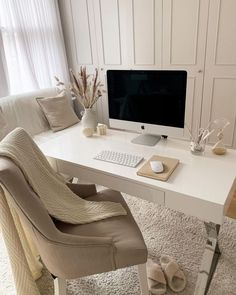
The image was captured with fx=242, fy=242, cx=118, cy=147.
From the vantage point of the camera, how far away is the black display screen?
1.44 m

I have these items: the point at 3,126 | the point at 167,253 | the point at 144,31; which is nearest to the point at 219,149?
the point at 167,253

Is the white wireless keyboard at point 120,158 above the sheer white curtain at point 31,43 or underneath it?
underneath

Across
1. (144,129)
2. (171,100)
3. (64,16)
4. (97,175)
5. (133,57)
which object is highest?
(64,16)

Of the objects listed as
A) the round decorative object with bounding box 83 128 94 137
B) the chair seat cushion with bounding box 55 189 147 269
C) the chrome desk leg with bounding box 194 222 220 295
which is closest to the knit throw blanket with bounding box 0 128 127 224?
the chair seat cushion with bounding box 55 189 147 269

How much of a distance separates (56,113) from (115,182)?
1436mm

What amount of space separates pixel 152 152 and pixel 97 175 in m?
0.38

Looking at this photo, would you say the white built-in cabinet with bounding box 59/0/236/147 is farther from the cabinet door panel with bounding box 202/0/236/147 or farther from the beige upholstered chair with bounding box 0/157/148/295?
the beige upholstered chair with bounding box 0/157/148/295

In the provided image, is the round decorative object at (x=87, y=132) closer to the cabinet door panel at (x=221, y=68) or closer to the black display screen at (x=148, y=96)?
the black display screen at (x=148, y=96)

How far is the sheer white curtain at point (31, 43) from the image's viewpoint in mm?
2646

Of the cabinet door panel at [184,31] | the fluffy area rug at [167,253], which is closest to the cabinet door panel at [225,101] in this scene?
the cabinet door panel at [184,31]

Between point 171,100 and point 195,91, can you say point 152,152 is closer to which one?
point 171,100

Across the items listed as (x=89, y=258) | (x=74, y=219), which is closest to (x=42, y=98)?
(x=74, y=219)

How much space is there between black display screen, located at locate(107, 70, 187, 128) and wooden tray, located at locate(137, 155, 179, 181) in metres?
0.25

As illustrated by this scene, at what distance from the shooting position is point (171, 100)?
147 cm
